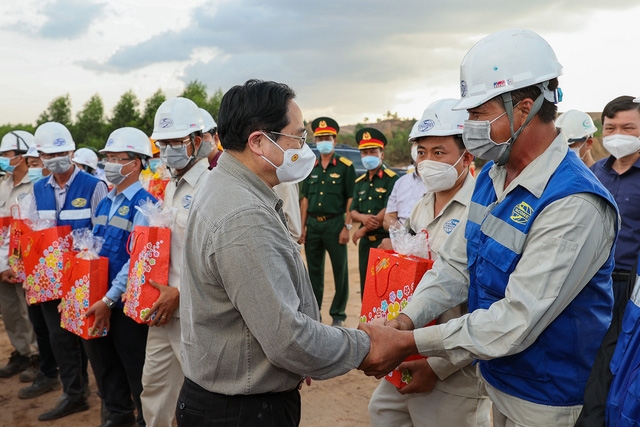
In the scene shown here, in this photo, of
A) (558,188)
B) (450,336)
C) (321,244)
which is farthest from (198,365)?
(321,244)

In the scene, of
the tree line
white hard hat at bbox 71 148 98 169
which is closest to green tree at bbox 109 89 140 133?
the tree line

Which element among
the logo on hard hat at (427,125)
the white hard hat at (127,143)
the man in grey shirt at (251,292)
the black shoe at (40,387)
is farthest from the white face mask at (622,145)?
the black shoe at (40,387)

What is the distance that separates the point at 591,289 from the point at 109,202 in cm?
381

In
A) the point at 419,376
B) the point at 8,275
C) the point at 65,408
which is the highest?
the point at 419,376

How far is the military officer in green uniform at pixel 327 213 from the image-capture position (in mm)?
8117

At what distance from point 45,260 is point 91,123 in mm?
Answer: 32907

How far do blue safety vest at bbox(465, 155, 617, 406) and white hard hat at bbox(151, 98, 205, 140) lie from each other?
2664mm

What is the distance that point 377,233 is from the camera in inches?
305

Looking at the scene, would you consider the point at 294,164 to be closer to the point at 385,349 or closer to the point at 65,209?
the point at 385,349

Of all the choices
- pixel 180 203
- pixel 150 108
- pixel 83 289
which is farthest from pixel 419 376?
pixel 150 108

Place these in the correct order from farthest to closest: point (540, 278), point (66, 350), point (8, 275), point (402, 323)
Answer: point (8, 275)
point (66, 350)
point (402, 323)
point (540, 278)

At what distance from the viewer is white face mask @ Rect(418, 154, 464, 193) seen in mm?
3299

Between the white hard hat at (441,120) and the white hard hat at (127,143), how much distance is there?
8.25ft

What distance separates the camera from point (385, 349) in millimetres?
2457
